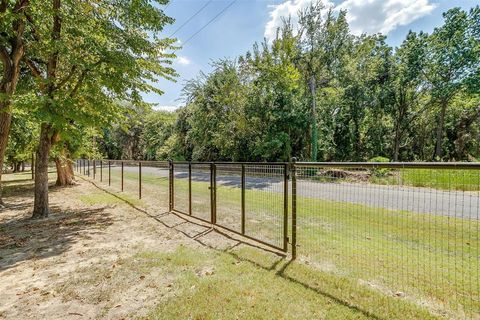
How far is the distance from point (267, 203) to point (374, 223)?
6.96ft

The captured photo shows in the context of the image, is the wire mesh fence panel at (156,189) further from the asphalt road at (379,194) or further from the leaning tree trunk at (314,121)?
the leaning tree trunk at (314,121)

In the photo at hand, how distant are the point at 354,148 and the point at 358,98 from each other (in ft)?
13.5

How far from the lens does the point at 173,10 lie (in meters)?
10.7

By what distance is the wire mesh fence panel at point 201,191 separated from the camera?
6012mm

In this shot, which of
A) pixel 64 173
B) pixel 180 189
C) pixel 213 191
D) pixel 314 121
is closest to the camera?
pixel 213 191

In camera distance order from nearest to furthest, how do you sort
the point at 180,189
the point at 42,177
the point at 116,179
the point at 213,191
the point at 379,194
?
the point at 379,194, the point at 213,191, the point at 42,177, the point at 180,189, the point at 116,179

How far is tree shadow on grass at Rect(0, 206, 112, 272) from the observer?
435cm

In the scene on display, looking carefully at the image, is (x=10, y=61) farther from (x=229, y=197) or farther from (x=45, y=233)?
(x=229, y=197)

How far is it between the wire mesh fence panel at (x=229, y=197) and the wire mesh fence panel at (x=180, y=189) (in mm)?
953

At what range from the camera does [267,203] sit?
5.09 metres

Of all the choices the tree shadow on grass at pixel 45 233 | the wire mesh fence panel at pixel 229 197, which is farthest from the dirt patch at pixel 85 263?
the wire mesh fence panel at pixel 229 197

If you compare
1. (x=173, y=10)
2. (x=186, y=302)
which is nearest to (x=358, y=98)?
(x=173, y=10)

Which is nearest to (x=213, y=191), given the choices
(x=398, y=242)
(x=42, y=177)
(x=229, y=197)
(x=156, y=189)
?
(x=229, y=197)

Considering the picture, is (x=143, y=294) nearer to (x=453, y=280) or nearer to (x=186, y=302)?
(x=186, y=302)
